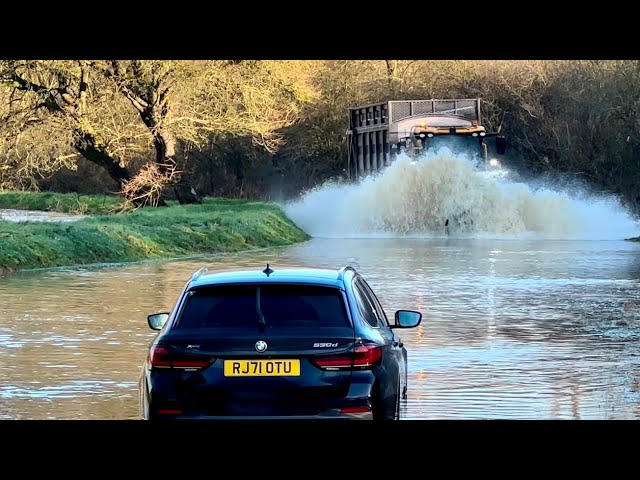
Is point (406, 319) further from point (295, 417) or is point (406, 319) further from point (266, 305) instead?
point (295, 417)

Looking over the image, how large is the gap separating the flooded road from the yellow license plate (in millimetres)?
2745

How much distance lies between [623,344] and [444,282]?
967 centimetres

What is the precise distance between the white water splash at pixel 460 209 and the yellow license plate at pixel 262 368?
113ft

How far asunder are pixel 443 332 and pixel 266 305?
9.28 meters

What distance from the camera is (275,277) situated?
10.6m

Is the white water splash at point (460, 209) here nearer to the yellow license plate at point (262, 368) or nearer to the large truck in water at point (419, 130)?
the large truck in water at point (419, 130)

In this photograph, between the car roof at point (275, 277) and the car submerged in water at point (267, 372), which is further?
the car roof at point (275, 277)

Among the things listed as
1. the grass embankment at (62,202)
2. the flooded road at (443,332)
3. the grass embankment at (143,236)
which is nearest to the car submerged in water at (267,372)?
the flooded road at (443,332)

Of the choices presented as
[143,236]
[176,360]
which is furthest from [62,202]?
[176,360]

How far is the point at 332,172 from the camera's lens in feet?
210

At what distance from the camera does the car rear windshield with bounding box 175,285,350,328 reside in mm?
10297

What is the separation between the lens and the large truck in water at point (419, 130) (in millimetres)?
44906

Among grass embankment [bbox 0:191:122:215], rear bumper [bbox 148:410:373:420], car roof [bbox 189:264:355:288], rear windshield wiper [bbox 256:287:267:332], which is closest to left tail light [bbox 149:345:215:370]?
A: rear bumper [bbox 148:410:373:420]
